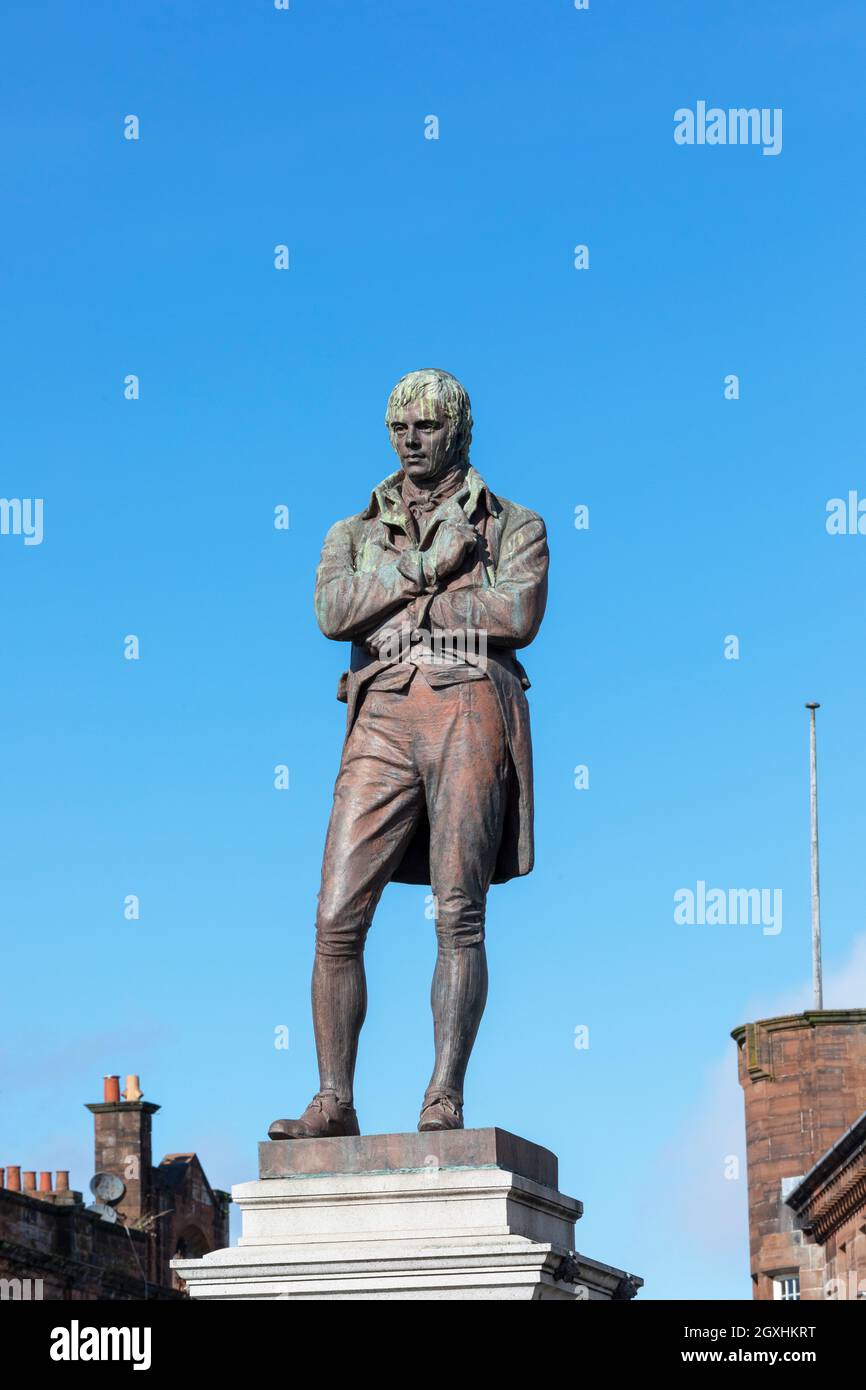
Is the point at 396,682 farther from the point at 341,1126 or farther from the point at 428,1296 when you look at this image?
the point at 428,1296

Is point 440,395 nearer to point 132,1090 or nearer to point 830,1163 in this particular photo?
point 830,1163

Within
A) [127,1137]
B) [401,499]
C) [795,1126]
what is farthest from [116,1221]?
[401,499]

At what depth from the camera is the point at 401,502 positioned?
14562 millimetres

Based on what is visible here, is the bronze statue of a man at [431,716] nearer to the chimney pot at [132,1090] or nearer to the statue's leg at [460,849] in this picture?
the statue's leg at [460,849]

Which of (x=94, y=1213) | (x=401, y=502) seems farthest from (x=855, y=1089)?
(x=401, y=502)

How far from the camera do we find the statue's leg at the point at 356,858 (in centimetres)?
1384

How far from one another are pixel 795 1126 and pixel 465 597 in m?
54.7

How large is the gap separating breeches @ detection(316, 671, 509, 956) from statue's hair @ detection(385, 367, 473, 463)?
1289 millimetres

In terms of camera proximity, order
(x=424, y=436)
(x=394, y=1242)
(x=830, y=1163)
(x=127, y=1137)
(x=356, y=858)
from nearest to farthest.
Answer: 1. (x=394, y=1242)
2. (x=356, y=858)
3. (x=424, y=436)
4. (x=830, y=1163)
5. (x=127, y=1137)

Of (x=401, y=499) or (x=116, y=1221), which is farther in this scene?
(x=116, y=1221)

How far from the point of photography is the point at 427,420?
47.2 feet

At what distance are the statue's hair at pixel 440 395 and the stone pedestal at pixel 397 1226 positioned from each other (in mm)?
3571
